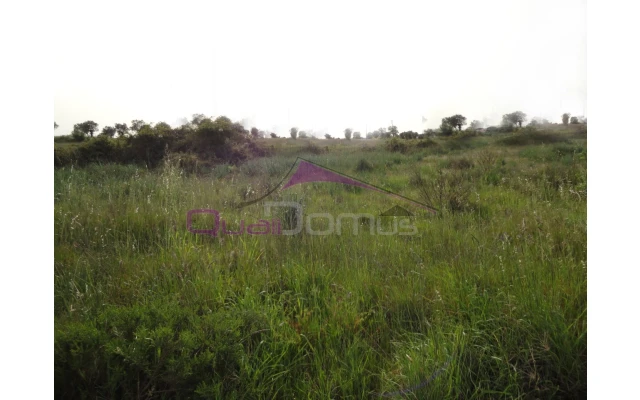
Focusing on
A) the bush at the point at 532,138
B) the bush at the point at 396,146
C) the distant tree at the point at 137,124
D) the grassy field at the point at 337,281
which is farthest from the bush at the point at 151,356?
the bush at the point at 532,138

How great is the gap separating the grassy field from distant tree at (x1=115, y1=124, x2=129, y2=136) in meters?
0.22

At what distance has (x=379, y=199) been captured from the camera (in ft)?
7.37

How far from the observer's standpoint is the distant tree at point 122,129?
241cm

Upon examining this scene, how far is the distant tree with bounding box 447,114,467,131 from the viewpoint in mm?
2244

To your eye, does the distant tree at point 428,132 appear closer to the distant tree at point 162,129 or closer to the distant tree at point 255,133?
the distant tree at point 255,133

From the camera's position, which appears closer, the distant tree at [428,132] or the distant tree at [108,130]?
the distant tree at [428,132]

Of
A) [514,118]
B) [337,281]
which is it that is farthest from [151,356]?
[514,118]

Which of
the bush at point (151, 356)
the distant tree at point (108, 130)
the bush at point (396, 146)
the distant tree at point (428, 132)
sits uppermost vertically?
the distant tree at point (108, 130)

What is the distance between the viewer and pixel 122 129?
242 cm

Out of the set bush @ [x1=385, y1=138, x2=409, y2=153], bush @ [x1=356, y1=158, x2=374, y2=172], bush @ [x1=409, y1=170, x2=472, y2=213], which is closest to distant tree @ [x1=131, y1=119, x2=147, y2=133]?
bush @ [x1=356, y1=158, x2=374, y2=172]

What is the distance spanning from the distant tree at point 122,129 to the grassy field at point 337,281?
8.8 inches

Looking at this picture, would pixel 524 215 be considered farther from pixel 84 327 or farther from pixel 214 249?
pixel 84 327

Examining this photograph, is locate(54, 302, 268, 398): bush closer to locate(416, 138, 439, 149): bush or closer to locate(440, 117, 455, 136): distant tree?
locate(416, 138, 439, 149): bush
